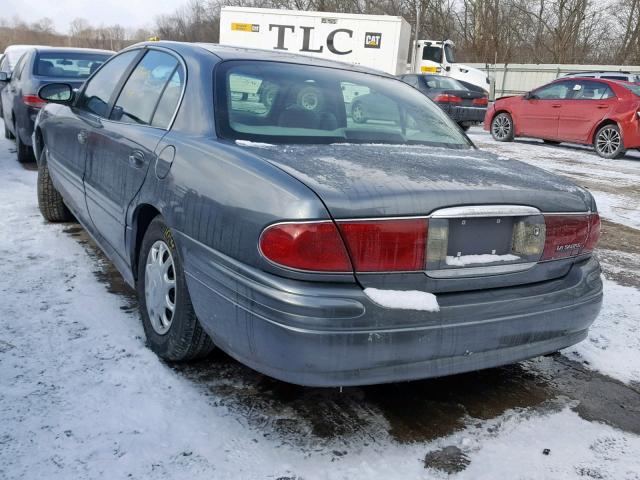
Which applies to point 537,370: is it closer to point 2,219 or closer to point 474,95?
point 2,219

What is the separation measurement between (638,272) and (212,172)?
3.66 meters

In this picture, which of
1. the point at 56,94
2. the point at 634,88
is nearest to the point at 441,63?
the point at 634,88

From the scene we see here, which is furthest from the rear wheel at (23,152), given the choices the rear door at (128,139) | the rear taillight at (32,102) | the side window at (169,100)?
the side window at (169,100)

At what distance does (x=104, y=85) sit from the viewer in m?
3.85

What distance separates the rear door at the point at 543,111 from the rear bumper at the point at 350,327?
36.6 feet

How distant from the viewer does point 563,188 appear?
2404 mm

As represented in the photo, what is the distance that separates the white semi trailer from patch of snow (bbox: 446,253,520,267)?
53.4 ft

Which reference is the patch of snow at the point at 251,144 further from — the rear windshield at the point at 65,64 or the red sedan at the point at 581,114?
the red sedan at the point at 581,114

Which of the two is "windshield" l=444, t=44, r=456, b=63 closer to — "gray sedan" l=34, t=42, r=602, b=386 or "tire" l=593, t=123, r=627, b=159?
"tire" l=593, t=123, r=627, b=159

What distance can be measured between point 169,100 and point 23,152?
225 inches

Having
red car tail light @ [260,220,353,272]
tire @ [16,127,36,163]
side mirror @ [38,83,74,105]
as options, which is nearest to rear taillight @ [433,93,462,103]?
tire @ [16,127,36,163]

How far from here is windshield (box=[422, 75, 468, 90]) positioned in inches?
624

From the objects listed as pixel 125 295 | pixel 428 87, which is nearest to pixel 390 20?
pixel 428 87

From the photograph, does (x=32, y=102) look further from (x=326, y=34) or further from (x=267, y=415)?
(x=326, y=34)
